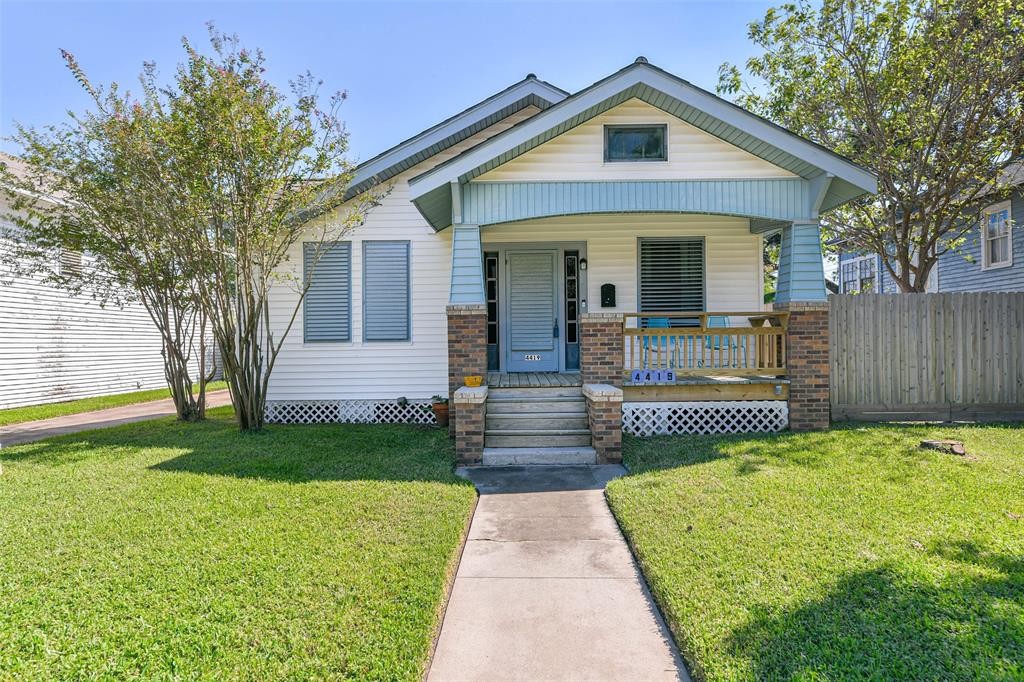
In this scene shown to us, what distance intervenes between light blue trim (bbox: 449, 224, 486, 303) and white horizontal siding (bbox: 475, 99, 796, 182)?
3.19ft

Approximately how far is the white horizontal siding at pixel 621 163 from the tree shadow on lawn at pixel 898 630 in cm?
576

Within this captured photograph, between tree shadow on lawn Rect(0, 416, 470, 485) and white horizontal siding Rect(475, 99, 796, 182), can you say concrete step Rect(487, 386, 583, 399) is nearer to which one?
tree shadow on lawn Rect(0, 416, 470, 485)

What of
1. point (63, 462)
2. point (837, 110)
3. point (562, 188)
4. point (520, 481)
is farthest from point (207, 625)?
point (837, 110)

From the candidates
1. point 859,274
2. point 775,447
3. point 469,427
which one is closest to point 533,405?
point 469,427

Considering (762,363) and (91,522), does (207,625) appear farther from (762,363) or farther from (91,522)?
(762,363)

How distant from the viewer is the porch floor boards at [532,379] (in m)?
8.22

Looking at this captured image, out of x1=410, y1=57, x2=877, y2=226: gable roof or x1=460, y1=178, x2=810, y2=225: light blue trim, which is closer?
x1=410, y1=57, x2=877, y2=226: gable roof

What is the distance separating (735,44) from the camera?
1207 cm

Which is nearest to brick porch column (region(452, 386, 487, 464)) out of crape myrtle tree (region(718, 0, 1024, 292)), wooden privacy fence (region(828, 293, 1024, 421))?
wooden privacy fence (region(828, 293, 1024, 421))

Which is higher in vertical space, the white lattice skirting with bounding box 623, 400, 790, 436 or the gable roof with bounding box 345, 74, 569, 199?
the gable roof with bounding box 345, 74, 569, 199

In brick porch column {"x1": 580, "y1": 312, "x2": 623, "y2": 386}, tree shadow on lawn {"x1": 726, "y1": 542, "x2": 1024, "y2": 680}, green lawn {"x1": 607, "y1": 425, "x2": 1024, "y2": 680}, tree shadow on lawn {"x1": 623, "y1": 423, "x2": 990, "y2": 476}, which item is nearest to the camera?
tree shadow on lawn {"x1": 726, "y1": 542, "x2": 1024, "y2": 680}

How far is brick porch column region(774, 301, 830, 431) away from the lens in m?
7.84

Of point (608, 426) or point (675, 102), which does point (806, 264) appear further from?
point (608, 426)

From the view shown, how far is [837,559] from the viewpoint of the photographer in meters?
3.71
